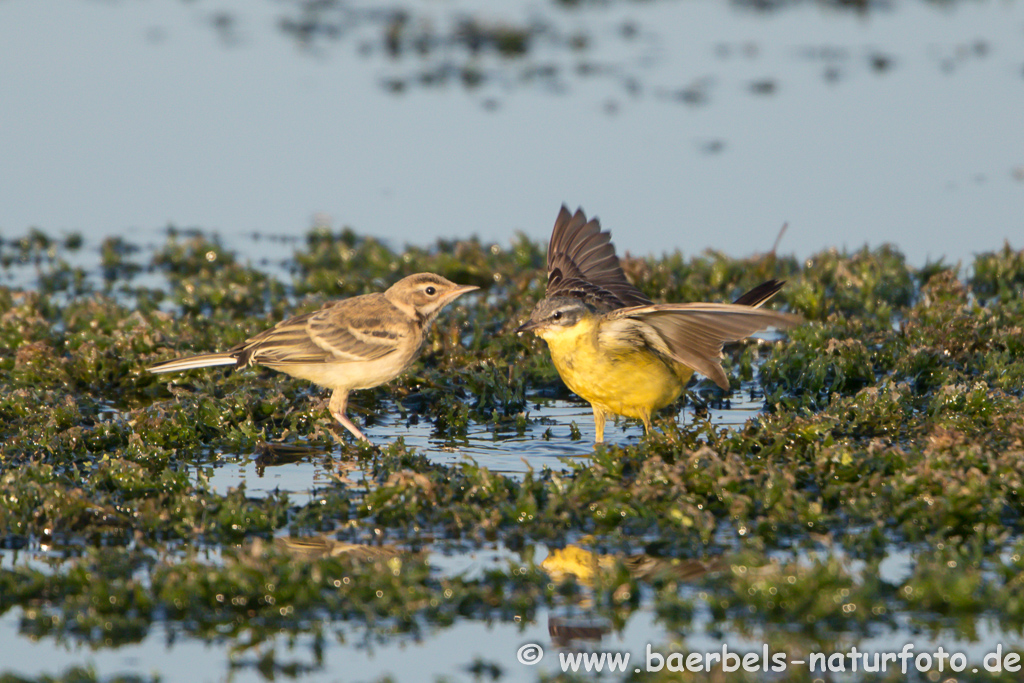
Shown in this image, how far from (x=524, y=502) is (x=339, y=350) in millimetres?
2554

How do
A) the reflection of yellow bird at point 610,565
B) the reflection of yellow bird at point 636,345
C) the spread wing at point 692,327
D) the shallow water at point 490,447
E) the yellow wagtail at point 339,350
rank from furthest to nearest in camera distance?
the yellow wagtail at point 339,350
the shallow water at point 490,447
the reflection of yellow bird at point 636,345
the spread wing at point 692,327
the reflection of yellow bird at point 610,565

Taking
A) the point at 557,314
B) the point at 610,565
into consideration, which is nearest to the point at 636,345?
the point at 557,314

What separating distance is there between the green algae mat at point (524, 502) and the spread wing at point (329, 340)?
0.41 metres

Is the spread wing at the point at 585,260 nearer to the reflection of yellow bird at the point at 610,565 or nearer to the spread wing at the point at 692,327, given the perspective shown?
the spread wing at the point at 692,327

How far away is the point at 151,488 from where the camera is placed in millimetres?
7867

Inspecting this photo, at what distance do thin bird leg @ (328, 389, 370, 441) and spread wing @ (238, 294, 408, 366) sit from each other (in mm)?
339

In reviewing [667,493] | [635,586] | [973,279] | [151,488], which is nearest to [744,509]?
[667,493]

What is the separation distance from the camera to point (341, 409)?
31.7 feet

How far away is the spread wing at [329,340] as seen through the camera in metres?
9.51

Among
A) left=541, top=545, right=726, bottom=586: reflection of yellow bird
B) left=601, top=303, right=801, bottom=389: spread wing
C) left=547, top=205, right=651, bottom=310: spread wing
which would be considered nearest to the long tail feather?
left=547, top=205, right=651, bottom=310: spread wing

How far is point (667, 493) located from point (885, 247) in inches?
261

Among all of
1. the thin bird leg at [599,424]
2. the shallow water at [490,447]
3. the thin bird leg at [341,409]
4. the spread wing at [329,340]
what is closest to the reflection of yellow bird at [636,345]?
the thin bird leg at [599,424]

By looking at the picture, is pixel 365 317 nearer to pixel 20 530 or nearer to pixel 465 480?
pixel 465 480

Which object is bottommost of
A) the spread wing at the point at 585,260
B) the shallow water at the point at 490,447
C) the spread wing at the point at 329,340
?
the shallow water at the point at 490,447
